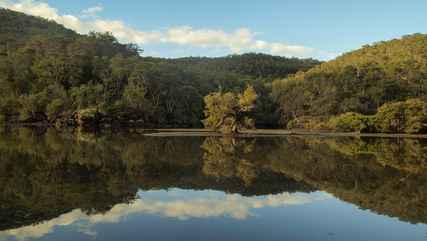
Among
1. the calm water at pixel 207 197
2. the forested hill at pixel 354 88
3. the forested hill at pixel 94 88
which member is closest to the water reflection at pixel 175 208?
the calm water at pixel 207 197

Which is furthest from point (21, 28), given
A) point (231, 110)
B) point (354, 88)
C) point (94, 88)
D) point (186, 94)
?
point (354, 88)

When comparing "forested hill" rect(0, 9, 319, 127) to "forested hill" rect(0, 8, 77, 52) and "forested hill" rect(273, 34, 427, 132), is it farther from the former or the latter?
"forested hill" rect(273, 34, 427, 132)

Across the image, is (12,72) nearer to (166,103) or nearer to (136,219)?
(166,103)

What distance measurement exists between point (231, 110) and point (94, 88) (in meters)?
28.9

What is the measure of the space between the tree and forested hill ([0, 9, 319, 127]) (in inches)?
425

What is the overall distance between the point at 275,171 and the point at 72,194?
12414 mm

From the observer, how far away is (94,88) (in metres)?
78.3

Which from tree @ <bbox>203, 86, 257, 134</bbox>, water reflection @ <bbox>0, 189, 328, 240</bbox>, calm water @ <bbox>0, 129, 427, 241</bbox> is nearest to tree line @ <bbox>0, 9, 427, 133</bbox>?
tree @ <bbox>203, 86, 257, 134</bbox>

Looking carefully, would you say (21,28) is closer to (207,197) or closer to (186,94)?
(186,94)

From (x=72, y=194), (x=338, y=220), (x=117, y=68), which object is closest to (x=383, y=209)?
(x=338, y=220)

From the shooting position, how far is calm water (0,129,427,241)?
519 inches

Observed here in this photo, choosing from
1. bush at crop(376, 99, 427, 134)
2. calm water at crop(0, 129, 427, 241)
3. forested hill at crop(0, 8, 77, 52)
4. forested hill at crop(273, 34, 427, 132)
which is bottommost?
calm water at crop(0, 129, 427, 241)

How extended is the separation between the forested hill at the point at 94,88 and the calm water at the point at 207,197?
43826 millimetres

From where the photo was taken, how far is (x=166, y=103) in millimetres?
89750
